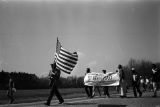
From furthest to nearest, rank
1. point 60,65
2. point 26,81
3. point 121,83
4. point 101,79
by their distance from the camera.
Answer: point 26,81, point 101,79, point 121,83, point 60,65

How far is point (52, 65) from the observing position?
1398cm

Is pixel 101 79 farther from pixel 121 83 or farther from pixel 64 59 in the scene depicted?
pixel 64 59

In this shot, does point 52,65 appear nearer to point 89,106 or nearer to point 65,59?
point 65,59

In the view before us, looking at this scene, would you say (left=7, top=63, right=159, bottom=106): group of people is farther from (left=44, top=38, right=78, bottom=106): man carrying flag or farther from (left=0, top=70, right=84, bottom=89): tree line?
(left=0, top=70, right=84, bottom=89): tree line

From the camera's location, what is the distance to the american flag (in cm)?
1469

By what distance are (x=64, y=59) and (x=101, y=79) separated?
8.03 meters

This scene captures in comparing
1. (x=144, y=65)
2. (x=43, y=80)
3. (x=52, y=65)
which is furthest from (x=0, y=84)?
(x=144, y=65)

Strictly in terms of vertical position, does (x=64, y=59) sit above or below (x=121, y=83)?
above

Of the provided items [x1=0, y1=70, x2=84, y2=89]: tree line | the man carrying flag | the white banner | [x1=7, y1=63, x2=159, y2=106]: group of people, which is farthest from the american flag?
[x1=0, y1=70, x2=84, y2=89]: tree line

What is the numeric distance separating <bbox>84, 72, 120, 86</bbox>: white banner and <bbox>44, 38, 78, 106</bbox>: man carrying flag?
665 centimetres

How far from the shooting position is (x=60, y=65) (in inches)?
577

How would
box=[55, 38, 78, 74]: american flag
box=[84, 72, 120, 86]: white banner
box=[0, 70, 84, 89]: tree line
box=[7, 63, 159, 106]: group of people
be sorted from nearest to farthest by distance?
box=[7, 63, 159, 106]: group of people → box=[55, 38, 78, 74]: american flag → box=[84, 72, 120, 86]: white banner → box=[0, 70, 84, 89]: tree line

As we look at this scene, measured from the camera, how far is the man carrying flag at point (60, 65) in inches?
546

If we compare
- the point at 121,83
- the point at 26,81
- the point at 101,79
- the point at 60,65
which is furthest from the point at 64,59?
the point at 26,81
